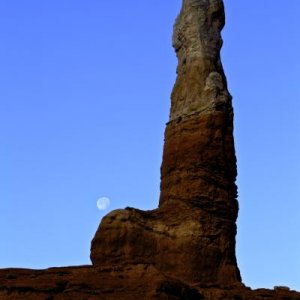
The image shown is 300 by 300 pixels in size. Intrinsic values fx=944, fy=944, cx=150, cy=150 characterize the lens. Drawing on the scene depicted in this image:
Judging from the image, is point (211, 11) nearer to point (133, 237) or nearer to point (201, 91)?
point (201, 91)

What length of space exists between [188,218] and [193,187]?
6.15 feet

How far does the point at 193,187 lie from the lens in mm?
48438

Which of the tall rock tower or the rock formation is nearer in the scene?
the rock formation

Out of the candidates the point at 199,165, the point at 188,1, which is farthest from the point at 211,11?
the point at 199,165

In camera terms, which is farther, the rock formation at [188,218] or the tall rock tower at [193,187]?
the tall rock tower at [193,187]

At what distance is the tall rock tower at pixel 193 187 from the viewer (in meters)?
46.2

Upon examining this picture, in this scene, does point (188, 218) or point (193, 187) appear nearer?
point (188, 218)

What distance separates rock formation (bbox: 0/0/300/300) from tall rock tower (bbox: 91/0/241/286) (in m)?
0.05

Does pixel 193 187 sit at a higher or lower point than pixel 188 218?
higher

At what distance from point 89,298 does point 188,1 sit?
69.8 feet

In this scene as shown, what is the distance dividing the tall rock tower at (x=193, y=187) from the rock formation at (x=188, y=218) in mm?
50

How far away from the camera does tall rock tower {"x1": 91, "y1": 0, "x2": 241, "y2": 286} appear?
152 feet

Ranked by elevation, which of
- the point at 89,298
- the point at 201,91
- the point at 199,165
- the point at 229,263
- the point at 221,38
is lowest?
the point at 89,298

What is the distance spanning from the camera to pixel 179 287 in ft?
127
